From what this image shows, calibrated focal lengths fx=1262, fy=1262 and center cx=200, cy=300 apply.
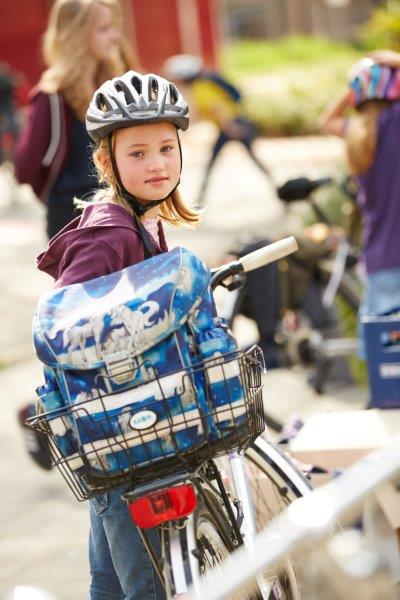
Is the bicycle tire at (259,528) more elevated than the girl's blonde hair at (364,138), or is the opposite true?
the girl's blonde hair at (364,138)

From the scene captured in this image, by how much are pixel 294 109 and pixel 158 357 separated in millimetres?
18185

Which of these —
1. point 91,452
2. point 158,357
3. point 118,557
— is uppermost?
point 158,357

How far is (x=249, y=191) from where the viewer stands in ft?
49.5

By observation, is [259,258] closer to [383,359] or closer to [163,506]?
[163,506]

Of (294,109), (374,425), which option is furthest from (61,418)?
(294,109)

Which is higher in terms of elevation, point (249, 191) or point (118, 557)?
point (118, 557)

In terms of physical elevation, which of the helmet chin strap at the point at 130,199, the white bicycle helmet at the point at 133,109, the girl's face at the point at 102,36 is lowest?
the helmet chin strap at the point at 130,199

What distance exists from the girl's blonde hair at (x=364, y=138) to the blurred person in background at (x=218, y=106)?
812 centimetres

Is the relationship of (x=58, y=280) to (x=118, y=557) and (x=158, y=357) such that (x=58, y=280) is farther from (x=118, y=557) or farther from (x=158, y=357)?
(x=118, y=557)

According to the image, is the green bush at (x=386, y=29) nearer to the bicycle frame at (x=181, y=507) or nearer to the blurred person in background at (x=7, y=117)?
the bicycle frame at (x=181, y=507)

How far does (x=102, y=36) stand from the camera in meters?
5.59

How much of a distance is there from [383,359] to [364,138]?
1170mm

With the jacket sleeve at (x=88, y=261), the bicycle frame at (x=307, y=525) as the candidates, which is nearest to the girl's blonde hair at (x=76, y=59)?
the jacket sleeve at (x=88, y=261)

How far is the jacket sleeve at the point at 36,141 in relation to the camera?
5642 mm
